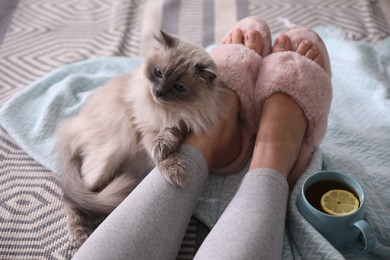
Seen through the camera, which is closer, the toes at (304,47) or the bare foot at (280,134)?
the bare foot at (280,134)

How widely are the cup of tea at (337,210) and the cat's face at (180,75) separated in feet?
1.18

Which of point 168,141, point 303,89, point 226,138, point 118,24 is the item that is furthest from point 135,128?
point 118,24

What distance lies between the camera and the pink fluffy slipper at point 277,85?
3.43 ft

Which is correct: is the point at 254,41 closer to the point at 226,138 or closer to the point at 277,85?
the point at 277,85

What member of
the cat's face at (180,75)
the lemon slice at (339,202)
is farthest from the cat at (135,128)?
the lemon slice at (339,202)

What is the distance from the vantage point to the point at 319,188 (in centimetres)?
89

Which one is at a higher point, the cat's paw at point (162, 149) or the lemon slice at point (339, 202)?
the cat's paw at point (162, 149)

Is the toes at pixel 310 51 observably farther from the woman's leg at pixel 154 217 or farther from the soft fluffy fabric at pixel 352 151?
the woman's leg at pixel 154 217

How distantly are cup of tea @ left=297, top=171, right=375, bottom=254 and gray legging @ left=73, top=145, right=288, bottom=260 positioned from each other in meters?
0.07

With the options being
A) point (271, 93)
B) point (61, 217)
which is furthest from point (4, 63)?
point (271, 93)

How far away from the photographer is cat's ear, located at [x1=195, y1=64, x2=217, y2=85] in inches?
37.4

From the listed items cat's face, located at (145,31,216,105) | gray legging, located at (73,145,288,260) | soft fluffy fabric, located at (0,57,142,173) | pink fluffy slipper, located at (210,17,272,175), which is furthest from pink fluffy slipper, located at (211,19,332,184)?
soft fluffy fabric, located at (0,57,142,173)

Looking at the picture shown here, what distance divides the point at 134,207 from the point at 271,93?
0.51 meters

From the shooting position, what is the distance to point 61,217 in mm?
1001
